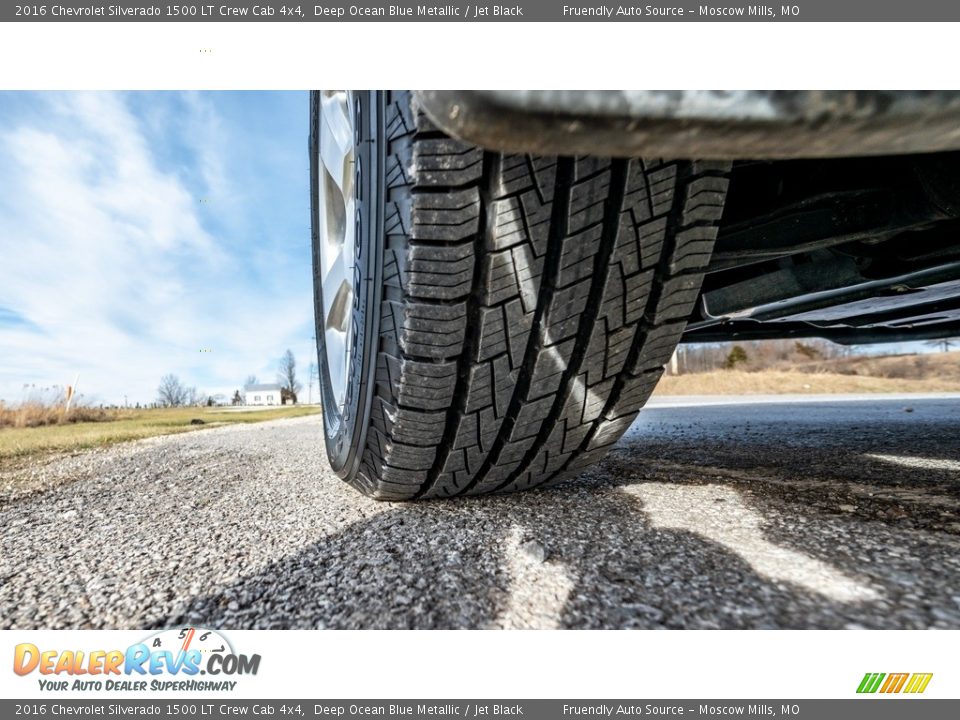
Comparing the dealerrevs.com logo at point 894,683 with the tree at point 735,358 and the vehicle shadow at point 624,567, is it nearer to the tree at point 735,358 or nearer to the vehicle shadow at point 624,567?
the vehicle shadow at point 624,567

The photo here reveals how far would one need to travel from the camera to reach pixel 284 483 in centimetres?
155

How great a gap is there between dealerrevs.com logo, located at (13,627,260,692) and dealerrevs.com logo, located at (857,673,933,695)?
74 centimetres

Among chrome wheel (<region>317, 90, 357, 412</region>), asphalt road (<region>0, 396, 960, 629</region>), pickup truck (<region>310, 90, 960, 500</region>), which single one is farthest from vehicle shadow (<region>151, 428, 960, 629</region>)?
chrome wheel (<region>317, 90, 357, 412</region>)

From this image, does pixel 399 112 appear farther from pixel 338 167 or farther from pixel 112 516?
pixel 112 516

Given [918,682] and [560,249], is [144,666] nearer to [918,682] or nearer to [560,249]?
[560,249]

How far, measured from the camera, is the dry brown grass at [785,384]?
405 inches

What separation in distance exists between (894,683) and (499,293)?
70 cm

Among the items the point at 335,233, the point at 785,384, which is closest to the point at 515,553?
the point at 335,233

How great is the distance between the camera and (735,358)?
16594mm

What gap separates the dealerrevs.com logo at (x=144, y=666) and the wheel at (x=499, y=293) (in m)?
0.43

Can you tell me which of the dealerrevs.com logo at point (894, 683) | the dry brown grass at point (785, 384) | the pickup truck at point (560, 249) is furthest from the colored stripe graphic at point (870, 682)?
the dry brown grass at point (785, 384)

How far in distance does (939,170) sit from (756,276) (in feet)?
2.04

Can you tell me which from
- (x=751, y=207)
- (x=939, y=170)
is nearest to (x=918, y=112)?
(x=939, y=170)

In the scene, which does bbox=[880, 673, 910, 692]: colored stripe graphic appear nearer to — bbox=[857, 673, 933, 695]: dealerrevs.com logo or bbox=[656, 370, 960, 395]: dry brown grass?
bbox=[857, 673, 933, 695]: dealerrevs.com logo
